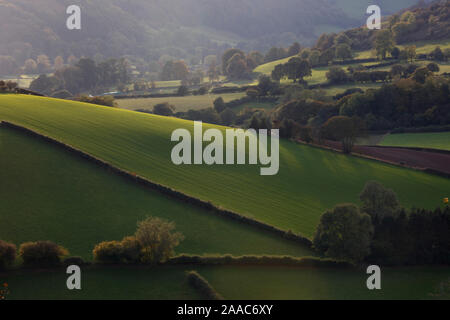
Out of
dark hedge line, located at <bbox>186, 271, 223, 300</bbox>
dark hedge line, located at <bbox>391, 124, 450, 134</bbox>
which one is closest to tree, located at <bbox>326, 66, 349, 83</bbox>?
dark hedge line, located at <bbox>391, 124, 450, 134</bbox>

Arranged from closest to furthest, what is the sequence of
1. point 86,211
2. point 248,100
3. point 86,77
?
point 86,211 → point 248,100 → point 86,77

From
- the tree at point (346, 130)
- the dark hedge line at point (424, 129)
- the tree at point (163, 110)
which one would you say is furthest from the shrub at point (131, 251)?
the tree at point (163, 110)

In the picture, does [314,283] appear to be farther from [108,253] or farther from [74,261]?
[74,261]

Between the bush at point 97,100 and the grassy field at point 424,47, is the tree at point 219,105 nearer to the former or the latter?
the bush at point 97,100

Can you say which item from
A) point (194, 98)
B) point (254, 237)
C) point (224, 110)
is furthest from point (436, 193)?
point (194, 98)

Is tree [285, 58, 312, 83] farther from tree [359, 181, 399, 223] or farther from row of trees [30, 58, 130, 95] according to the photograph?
tree [359, 181, 399, 223]

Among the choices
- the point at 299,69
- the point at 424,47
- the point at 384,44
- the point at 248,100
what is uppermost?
the point at 384,44

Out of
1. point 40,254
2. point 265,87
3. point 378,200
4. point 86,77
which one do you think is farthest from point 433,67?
point 86,77
